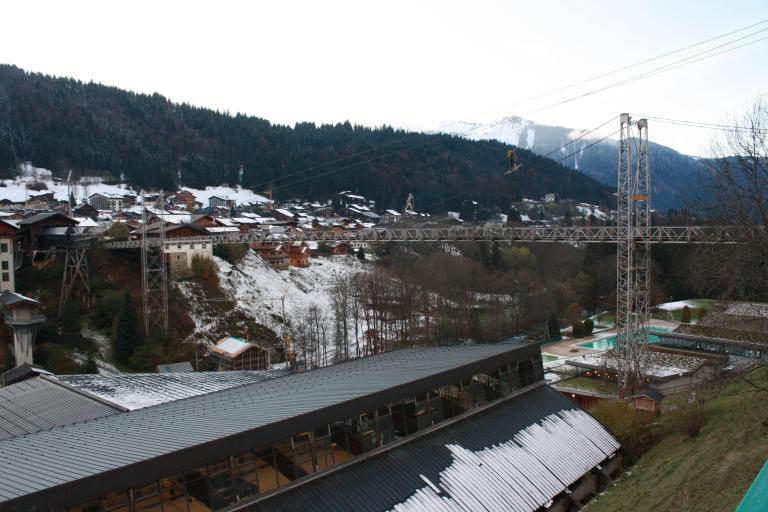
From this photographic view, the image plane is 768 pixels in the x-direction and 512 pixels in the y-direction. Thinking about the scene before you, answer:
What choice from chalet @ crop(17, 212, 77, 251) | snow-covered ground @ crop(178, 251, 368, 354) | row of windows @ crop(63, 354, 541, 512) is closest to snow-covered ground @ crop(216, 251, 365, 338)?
snow-covered ground @ crop(178, 251, 368, 354)

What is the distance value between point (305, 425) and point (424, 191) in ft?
316

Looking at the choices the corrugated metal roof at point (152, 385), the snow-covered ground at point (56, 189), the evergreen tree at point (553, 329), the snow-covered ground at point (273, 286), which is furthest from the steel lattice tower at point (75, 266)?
the snow-covered ground at point (56, 189)

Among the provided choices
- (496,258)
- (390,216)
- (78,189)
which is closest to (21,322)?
(496,258)

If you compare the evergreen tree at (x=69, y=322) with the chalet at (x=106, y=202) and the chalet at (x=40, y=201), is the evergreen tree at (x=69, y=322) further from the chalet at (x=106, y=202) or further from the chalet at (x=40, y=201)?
the chalet at (x=106, y=202)

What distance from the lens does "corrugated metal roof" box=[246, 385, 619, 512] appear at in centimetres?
937

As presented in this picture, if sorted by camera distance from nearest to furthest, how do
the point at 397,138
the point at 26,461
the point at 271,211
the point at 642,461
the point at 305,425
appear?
the point at 26,461 < the point at 305,425 < the point at 642,461 < the point at 271,211 < the point at 397,138

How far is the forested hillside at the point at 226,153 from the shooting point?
3413 inches

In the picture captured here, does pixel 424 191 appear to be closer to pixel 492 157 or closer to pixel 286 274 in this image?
pixel 492 157

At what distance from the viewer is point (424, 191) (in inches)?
4107

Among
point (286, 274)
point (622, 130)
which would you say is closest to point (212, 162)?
point (286, 274)

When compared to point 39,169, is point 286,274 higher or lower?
lower

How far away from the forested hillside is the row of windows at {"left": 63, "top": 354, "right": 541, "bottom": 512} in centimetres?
8192

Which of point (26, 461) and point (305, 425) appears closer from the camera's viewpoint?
point (26, 461)

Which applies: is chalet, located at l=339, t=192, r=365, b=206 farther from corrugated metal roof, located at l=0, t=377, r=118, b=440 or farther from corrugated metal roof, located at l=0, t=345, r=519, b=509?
corrugated metal roof, located at l=0, t=345, r=519, b=509
